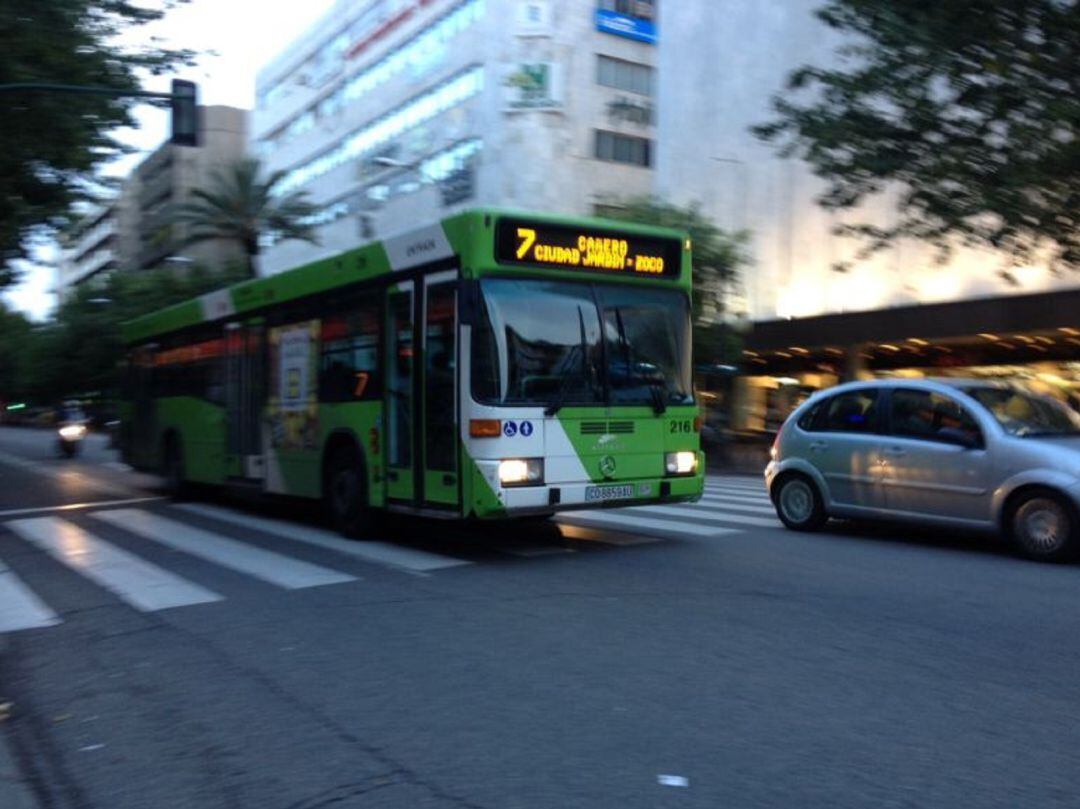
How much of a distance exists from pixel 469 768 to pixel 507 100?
40.4 meters

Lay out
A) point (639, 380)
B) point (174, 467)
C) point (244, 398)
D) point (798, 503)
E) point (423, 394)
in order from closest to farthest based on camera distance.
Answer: point (423, 394)
point (639, 380)
point (798, 503)
point (244, 398)
point (174, 467)

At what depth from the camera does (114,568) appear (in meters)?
9.46

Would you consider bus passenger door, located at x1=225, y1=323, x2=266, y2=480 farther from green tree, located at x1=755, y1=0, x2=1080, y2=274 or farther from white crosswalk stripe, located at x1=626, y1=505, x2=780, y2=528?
green tree, located at x1=755, y1=0, x2=1080, y2=274

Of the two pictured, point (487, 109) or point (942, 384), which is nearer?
point (942, 384)

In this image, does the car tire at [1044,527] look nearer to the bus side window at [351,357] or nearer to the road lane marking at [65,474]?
the bus side window at [351,357]

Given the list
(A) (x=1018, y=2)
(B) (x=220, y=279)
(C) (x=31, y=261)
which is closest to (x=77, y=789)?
(A) (x=1018, y=2)

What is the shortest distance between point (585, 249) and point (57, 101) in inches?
392

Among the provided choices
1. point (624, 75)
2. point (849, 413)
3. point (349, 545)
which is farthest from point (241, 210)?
point (849, 413)

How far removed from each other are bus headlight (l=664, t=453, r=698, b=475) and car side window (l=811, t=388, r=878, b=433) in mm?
1915

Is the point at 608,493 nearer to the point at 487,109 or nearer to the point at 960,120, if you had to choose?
the point at 960,120

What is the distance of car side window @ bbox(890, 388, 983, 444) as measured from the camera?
9.80 metres

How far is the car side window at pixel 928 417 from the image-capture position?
9797mm

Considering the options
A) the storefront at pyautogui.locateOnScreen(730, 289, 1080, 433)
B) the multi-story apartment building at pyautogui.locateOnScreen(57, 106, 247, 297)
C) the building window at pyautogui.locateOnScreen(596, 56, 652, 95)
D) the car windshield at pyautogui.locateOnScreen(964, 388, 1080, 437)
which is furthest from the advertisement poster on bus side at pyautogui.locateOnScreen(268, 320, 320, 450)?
the multi-story apartment building at pyautogui.locateOnScreen(57, 106, 247, 297)

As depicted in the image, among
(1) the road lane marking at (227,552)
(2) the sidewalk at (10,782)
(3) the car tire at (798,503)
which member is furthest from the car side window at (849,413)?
(2) the sidewalk at (10,782)
